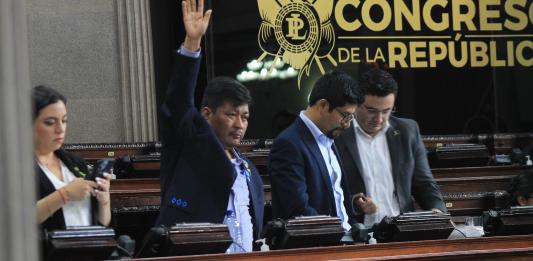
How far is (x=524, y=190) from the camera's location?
4359 mm

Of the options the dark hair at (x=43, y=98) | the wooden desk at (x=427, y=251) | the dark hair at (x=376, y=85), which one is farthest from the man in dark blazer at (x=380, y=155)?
the dark hair at (x=43, y=98)

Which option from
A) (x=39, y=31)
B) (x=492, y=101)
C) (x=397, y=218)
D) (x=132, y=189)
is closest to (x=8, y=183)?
(x=397, y=218)

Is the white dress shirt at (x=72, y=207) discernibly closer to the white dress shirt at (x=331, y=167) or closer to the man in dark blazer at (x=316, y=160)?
the man in dark blazer at (x=316, y=160)

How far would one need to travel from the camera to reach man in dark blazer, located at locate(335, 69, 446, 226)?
12.4 feet

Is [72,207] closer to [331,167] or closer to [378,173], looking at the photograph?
[331,167]

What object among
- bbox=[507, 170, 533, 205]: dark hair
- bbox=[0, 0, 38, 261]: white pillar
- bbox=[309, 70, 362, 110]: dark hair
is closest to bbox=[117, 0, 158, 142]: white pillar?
bbox=[507, 170, 533, 205]: dark hair

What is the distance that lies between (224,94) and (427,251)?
2.84 ft

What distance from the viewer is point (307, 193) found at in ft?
11.3

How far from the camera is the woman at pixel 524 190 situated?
433 cm

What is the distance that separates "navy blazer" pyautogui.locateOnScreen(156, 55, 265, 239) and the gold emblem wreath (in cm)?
466

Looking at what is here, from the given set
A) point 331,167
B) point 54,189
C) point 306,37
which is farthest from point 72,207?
point 306,37

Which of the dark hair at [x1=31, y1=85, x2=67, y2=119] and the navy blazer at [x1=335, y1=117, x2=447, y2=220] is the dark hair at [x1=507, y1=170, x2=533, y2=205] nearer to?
the navy blazer at [x1=335, y1=117, x2=447, y2=220]

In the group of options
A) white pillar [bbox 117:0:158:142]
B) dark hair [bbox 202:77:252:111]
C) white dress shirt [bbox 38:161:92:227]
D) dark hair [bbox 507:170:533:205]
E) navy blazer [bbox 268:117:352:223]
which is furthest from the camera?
white pillar [bbox 117:0:158:142]

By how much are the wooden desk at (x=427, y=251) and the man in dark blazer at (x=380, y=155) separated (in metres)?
0.49
